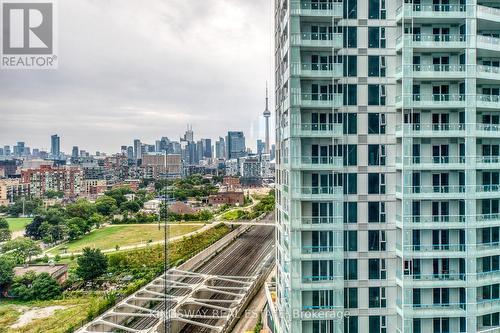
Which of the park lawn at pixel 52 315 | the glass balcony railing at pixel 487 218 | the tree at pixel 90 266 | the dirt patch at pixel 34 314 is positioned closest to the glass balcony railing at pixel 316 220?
the glass balcony railing at pixel 487 218

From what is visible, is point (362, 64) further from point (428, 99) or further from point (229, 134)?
point (229, 134)

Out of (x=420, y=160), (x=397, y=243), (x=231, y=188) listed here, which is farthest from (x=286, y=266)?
(x=231, y=188)

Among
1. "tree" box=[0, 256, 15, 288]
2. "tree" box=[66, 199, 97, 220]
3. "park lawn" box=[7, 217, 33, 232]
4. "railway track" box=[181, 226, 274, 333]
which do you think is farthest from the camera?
"tree" box=[66, 199, 97, 220]

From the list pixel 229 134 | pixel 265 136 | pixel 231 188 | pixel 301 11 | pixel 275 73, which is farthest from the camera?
pixel 229 134

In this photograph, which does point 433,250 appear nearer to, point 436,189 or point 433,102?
point 436,189

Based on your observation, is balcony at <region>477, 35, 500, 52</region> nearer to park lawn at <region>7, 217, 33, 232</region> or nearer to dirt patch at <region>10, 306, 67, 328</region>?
dirt patch at <region>10, 306, 67, 328</region>

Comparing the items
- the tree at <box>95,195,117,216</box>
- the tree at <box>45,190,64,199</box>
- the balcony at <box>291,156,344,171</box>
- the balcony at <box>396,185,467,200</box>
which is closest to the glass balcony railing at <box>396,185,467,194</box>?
the balcony at <box>396,185,467,200</box>

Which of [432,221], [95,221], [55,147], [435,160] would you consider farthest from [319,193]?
[55,147]

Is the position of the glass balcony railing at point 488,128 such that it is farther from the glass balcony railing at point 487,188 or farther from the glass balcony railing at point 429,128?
the glass balcony railing at point 487,188
